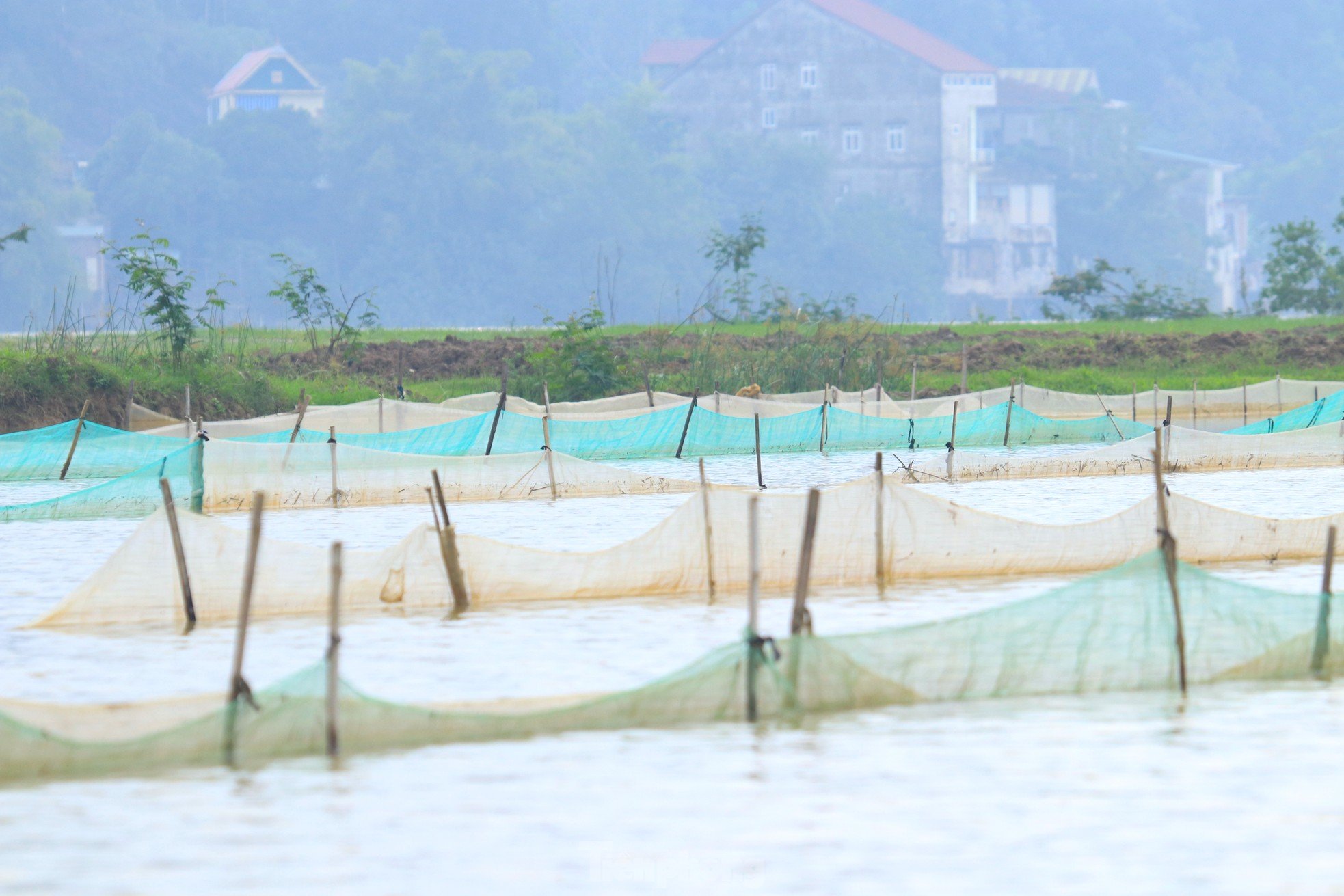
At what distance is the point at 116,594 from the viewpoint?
9.77 m

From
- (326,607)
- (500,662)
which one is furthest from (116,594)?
(500,662)

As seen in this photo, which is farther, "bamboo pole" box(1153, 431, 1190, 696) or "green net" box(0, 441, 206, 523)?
"green net" box(0, 441, 206, 523)

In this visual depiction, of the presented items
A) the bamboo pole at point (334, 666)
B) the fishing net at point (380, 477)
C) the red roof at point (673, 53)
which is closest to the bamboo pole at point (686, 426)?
the fishing net at point (380, 477)

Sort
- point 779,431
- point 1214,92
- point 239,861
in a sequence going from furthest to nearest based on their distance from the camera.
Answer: point 1214,92, point 779,431, point 239,861

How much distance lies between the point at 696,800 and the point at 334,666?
53.8 inches

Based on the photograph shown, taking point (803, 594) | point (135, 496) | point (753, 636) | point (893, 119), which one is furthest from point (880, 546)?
point (893, 119)

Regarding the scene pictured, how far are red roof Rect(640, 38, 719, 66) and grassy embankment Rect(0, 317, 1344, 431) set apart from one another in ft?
159

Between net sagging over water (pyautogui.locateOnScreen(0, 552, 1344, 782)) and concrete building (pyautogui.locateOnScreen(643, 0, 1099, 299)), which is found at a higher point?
concrete building (pyautogui.locateOnScreen(643, 0, 1099, 299))

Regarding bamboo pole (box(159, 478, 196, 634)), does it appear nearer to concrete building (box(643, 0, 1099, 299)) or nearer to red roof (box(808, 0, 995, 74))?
concrete building (box(643, 0, 1099, 299))

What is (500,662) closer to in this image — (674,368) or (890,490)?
(890,490)

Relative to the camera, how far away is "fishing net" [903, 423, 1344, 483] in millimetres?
17281

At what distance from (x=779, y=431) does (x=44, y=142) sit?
51071 millimetres

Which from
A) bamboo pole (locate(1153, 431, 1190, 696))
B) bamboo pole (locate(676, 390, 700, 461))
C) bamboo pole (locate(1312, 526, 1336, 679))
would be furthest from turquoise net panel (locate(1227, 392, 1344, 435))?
bamboo pole (locate(1153, 431, 1190, 696))

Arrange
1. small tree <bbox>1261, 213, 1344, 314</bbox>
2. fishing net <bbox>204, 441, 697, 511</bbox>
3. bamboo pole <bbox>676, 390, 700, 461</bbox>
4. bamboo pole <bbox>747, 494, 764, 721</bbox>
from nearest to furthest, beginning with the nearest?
bamboo pole <bbox>747, 494, 764, 721</bbox> → fishing net <bbox>204, 441, 697, 511</bbox> → bamboo pole <bbox>676, 390, 700, 461</bbox> → small tree <bbox>1261, 213, 1344, 314</bbox>
